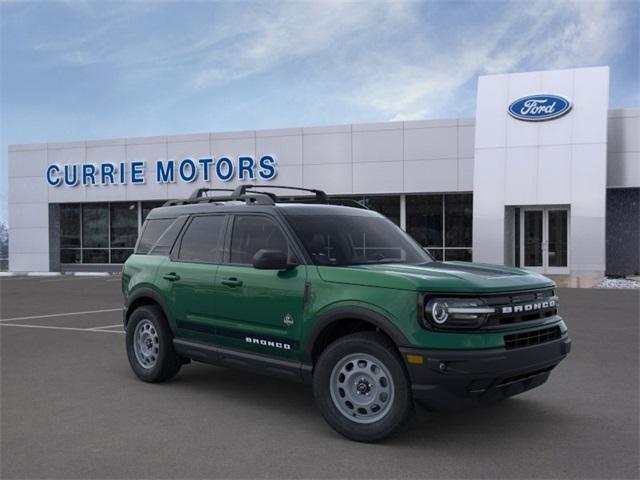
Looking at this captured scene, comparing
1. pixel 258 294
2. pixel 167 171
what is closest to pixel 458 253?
pixel 167 171

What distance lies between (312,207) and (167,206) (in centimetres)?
218

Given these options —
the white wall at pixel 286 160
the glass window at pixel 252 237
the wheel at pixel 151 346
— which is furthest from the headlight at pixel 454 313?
the white wall at pixel 286 160

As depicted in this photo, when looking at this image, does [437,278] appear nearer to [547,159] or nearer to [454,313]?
[454,313]

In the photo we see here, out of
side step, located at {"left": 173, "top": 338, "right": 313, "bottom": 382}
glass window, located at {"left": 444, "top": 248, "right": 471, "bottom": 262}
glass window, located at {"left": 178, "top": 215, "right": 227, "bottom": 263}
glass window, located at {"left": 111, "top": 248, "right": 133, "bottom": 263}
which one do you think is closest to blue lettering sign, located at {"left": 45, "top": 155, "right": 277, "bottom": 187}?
glass window, located at {"left": 111, "top": 248, "right": 133, "bottom": 263}

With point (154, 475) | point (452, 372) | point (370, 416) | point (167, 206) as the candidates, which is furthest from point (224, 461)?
point (167, 206)

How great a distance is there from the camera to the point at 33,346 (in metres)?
9.30

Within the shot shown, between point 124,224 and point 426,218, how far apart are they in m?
14.5

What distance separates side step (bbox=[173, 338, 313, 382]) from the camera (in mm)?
5306

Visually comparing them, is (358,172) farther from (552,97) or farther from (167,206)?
(167,206)

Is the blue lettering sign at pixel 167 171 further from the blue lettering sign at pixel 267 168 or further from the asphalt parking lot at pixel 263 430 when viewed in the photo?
the asphalt parking lot at pixel 263 430

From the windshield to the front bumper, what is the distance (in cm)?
125

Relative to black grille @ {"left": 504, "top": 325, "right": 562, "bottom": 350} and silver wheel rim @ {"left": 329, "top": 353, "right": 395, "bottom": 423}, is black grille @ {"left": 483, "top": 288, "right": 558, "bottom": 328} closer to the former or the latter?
black grille @ {"left": 504, "top": 325, "right": 562, "bottom": 350}

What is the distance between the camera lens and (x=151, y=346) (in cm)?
695

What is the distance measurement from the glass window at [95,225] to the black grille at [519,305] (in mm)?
28446
